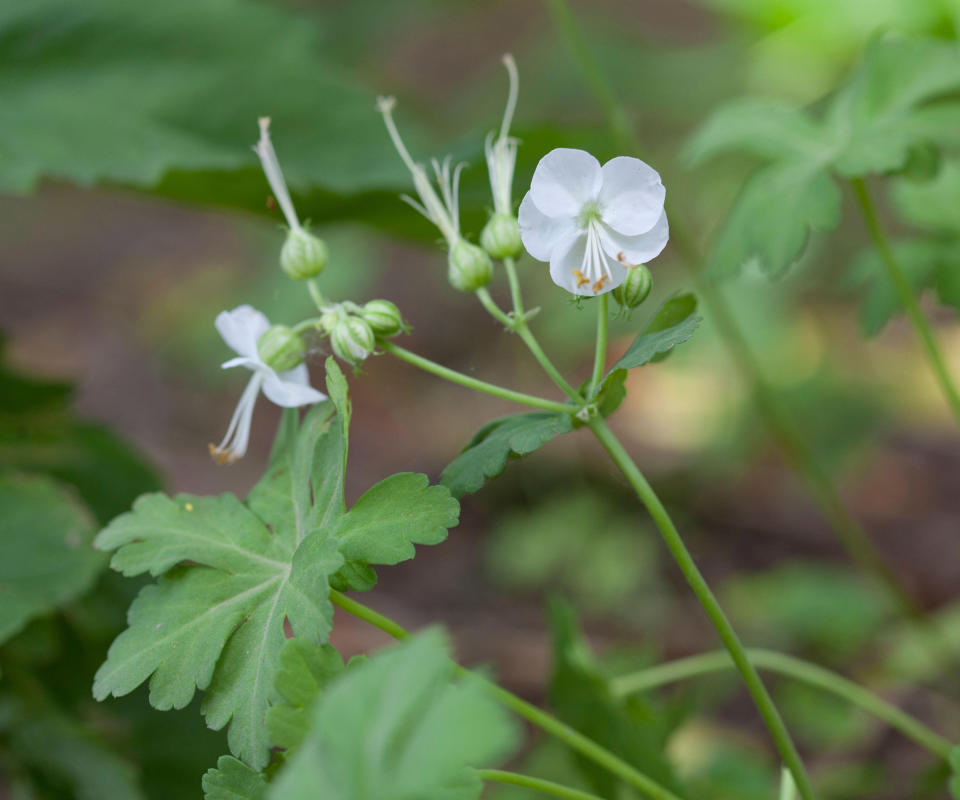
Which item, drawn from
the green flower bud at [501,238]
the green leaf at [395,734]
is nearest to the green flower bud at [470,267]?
the green flower bud at [501,238]

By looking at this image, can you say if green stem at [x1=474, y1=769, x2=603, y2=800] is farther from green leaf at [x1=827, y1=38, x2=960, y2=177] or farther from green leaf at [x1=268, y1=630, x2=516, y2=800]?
green leaf at [x1=827, y1=38, x2=960, y2=177]

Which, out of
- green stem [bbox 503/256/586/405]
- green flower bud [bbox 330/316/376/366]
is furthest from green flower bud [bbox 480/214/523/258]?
green flower bud [bbox 330/316/376/366]

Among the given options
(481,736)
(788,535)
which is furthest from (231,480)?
(481,736)

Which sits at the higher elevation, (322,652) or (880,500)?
(322,652)

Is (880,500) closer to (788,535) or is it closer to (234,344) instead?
(788,535)

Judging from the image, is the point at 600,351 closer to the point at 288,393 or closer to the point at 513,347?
the point at 288,393

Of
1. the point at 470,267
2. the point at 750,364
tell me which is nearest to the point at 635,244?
the point at 470,267
